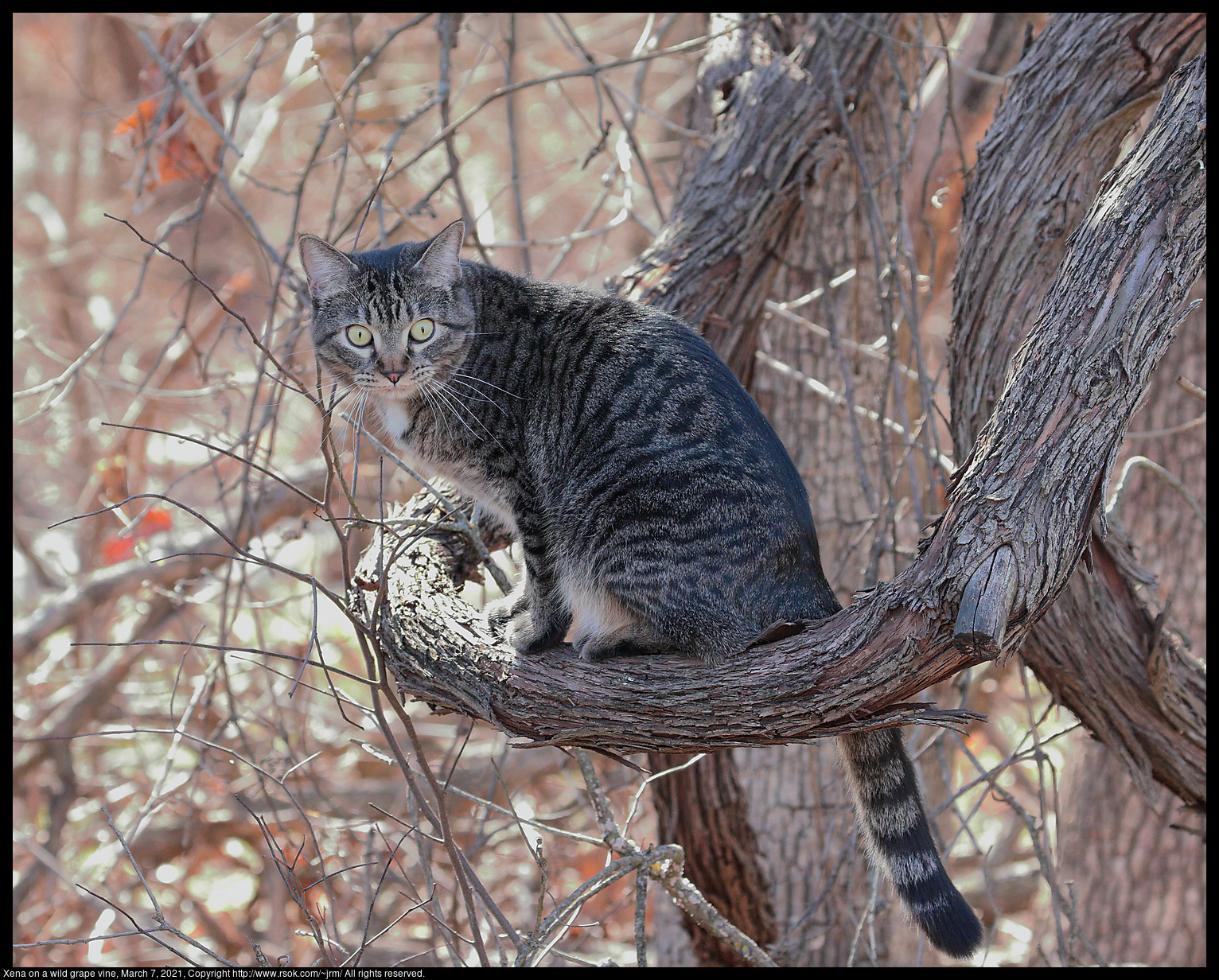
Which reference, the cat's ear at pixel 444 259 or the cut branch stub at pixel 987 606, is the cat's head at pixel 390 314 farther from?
the cut branch stub at pixel 987 606

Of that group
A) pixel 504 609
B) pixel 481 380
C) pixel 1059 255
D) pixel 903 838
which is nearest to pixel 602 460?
pixel 481 380

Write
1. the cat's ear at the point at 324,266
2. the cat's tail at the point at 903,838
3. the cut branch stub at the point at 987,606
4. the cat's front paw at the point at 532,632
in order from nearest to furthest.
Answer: the cut branch stub at the point at 987,606, the cat's tail at the point at 903,838, the cat's front paw at the point at 532,632, the cat's ear at the point at 324,266

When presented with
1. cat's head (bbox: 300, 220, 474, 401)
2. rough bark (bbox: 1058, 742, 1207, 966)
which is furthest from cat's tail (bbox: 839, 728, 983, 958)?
rough bark (bbox: 1058, 742, 1207, 966)

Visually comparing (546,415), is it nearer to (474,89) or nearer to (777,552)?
(777,552)

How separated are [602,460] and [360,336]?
2.73 feet

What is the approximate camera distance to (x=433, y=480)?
10.6 feet

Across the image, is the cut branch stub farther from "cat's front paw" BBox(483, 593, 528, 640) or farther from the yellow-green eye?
the yellow-green eye

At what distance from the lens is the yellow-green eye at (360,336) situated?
9.50ft

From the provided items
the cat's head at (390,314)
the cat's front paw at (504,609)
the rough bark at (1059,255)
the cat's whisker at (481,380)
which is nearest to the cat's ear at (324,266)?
the cat's head at (390,314)

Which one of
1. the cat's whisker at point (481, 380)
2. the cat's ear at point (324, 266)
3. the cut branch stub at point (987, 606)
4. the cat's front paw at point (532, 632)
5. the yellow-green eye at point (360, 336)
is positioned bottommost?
the cut branch stub at point (987, 606)

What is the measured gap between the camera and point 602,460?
2748 mm

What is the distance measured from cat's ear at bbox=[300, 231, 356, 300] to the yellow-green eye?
0.13 metres

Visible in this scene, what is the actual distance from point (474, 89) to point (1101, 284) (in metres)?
9.34
